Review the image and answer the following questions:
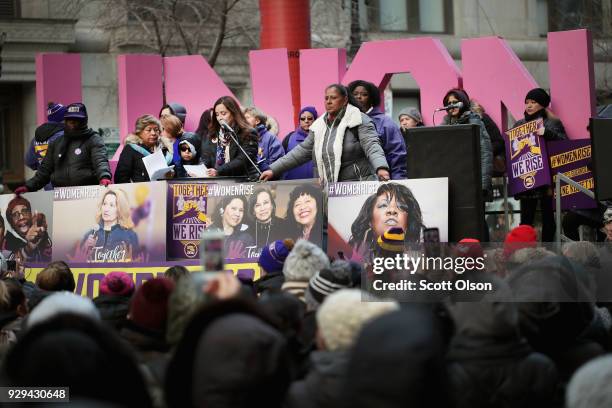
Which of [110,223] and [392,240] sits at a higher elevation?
[110,223]

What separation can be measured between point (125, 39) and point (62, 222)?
15.6 metres

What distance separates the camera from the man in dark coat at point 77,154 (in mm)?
12406

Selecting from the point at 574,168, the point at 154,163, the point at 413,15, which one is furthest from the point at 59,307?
the point at 413,15

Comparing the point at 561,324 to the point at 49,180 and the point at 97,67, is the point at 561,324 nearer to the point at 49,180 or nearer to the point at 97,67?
the point at 49,180

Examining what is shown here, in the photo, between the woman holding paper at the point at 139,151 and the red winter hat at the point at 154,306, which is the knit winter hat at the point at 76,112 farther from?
the red winter hat at the point at 154,306

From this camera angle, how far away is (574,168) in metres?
12.7

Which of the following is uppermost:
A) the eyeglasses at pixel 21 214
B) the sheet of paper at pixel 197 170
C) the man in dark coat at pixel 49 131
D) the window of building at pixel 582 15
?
the window of building at pixel 582 15

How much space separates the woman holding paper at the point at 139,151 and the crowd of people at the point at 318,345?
446cm

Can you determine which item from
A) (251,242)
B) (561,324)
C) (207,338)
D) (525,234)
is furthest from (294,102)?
(207,338)

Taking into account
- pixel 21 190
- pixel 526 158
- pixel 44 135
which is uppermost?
pixel 44 135

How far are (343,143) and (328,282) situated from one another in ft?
14.2

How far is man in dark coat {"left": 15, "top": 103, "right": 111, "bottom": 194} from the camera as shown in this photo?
40.7ft

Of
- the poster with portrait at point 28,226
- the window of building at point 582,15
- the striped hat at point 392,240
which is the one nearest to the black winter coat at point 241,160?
→ the poster with portrait at point 28,226

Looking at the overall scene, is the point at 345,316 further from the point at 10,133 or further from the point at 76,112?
the point at 10,133
